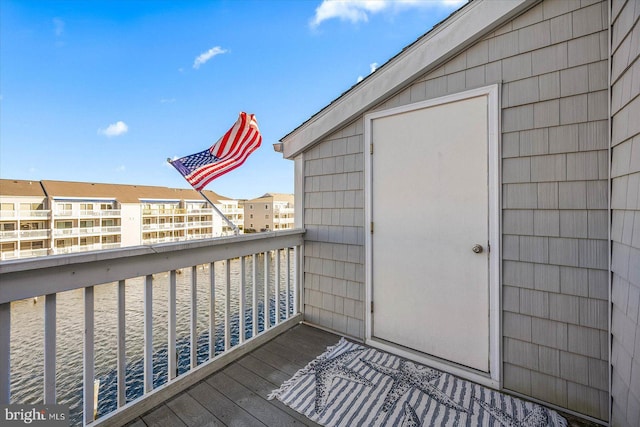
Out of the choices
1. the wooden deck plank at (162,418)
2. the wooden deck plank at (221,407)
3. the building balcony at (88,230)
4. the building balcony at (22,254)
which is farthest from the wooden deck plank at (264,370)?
the building balcony at (88,230)

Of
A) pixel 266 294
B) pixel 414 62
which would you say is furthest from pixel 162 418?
pixel 414 62

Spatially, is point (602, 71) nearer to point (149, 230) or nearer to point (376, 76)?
point (376, 76)

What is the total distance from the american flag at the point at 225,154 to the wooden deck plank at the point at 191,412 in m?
1.66

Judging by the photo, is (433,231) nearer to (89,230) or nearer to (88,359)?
(88,359)

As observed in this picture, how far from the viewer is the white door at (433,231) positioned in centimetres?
192

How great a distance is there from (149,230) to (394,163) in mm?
18796

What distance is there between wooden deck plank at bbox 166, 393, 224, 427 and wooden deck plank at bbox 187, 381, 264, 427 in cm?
2

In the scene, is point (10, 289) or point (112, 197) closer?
point (10, 289)

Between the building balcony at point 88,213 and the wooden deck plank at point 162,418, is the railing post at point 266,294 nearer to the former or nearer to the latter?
the wooden deck plank at point 162,418

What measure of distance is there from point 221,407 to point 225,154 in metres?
2.03

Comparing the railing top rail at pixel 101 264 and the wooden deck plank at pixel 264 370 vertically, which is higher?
the railing top rail at pixel 101 264

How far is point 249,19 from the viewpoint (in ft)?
18.9

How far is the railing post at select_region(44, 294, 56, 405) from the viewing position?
125 cm

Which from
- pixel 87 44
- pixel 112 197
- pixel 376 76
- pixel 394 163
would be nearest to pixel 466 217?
pixel 394 163
